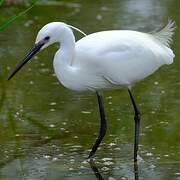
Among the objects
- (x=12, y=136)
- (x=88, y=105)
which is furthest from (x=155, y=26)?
(x=12, y=136)

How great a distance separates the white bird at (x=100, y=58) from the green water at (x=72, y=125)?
24 cm

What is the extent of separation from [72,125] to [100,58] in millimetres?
1282

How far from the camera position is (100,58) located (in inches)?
257

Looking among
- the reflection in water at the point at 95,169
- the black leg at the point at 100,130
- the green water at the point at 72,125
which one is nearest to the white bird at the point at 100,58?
the black leg at the point at 100,130

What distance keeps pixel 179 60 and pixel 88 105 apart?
198cm

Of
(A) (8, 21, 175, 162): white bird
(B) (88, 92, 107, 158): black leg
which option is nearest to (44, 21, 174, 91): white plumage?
(A) (8, 21, 175, 162): white bird

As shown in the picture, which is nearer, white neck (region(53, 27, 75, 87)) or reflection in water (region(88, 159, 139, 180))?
reflection in water (region(88, 159, 139, 180))

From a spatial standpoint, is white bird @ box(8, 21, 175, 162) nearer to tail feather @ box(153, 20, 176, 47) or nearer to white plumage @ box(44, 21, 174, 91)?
white plumage @ box(44, 21, 174, 91)

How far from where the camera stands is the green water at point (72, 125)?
21.4 ft

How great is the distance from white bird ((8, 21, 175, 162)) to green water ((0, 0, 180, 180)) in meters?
0.24

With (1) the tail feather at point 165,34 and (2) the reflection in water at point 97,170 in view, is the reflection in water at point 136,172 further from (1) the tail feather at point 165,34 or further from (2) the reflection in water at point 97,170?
(1) the tail feather at point 165,34

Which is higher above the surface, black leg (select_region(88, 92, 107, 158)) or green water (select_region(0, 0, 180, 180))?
black leg (select_region(88, 92, 107, 158))

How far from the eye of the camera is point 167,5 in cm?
1287

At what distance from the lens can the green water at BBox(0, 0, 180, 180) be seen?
21.4 feet
